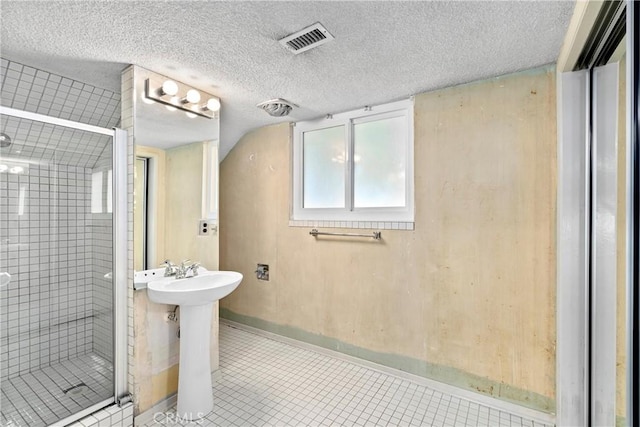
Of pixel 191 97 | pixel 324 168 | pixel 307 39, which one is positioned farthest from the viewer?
pixel 324 168

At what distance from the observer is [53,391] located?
5.99 ft

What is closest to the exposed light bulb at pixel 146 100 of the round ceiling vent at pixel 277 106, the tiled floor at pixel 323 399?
the round ceiling vent at pixel 277 106

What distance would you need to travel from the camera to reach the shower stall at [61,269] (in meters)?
1.76

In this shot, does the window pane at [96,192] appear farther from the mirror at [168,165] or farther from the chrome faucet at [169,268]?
the chrome faucet at [169,268]

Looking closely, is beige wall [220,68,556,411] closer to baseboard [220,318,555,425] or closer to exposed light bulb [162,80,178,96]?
baseboard [220,318,555,425]

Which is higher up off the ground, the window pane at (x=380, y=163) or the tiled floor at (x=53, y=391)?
the window pane at (x=380, y=163)

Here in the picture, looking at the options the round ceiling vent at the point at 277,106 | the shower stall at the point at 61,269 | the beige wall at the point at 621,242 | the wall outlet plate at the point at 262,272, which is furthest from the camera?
the wall outlet plate at the point at 262,272

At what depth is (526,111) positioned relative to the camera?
1.86m

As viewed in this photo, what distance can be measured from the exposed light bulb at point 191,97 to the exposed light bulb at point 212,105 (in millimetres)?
102

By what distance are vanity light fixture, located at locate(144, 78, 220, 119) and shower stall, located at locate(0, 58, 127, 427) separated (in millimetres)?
346

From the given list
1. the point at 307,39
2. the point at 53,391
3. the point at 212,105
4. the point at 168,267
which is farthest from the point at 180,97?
the point at 53,391

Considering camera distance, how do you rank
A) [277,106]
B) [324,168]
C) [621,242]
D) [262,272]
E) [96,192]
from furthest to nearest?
[262,272]
[324,168]
[277,106]
[96,192]
[621,242]

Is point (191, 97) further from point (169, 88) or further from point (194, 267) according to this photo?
point (194, 267)

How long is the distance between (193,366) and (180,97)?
5.66ft
